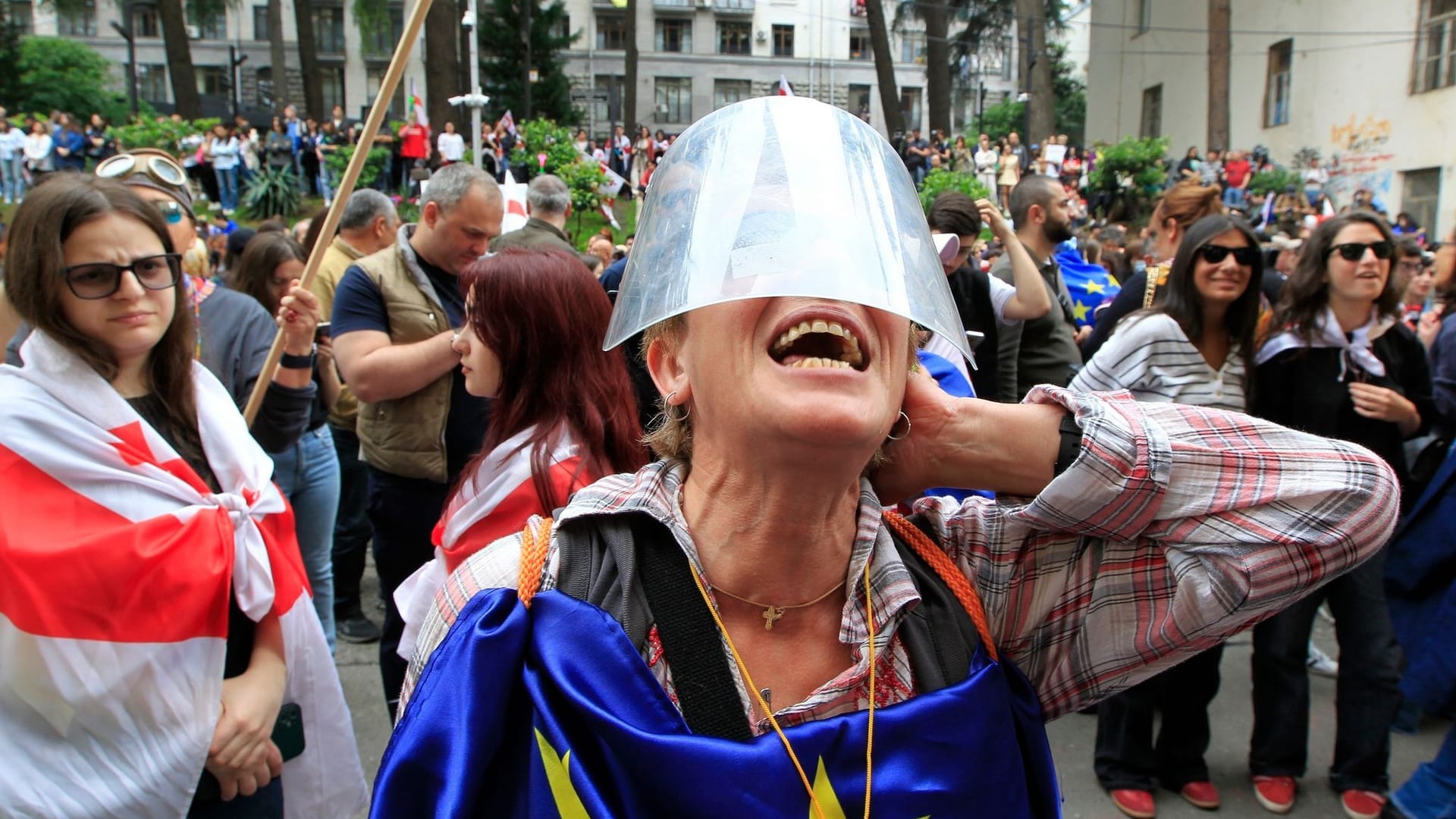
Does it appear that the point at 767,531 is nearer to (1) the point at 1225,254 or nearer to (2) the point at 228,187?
(1) the point at 1225,254

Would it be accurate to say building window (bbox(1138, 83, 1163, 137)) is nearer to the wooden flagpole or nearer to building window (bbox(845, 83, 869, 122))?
building window (bbox(845, 83, 869, 122))

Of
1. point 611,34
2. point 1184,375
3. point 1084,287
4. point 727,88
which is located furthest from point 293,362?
point 611,34

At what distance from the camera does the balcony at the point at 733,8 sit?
53375mm

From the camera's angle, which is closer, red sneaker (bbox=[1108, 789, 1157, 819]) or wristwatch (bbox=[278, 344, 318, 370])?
wristwatch (bbox=[278, 344, 318, 370])

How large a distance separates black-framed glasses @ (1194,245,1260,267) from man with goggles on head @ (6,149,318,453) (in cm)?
288

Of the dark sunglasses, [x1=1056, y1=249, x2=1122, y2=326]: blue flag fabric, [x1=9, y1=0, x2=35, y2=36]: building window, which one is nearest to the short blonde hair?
the dark sunglasses

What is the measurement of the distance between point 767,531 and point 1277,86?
3060cm

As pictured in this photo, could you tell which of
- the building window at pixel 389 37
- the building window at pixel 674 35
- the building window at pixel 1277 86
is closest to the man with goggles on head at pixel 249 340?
the building window at pixel 1277 86

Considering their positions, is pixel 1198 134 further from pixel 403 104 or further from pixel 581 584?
pixel 581 584

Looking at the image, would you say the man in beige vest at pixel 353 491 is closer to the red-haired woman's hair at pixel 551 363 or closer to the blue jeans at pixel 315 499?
the blue jeans at pixel 315 499

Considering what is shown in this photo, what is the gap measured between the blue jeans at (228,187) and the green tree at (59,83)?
56.5 ft

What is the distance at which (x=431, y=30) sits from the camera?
19219 mm

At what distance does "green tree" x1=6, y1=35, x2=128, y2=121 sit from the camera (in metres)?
35.5

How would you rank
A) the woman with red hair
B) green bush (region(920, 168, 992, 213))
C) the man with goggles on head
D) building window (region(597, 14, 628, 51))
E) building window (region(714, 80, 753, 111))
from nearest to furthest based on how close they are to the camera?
the woman with red hair → the man with goggles on head → green bush (region(920, 168, 992, 213)) → building window (region(714, 80, 753, 111)) → building window (region(597, 14, 628, 51))
